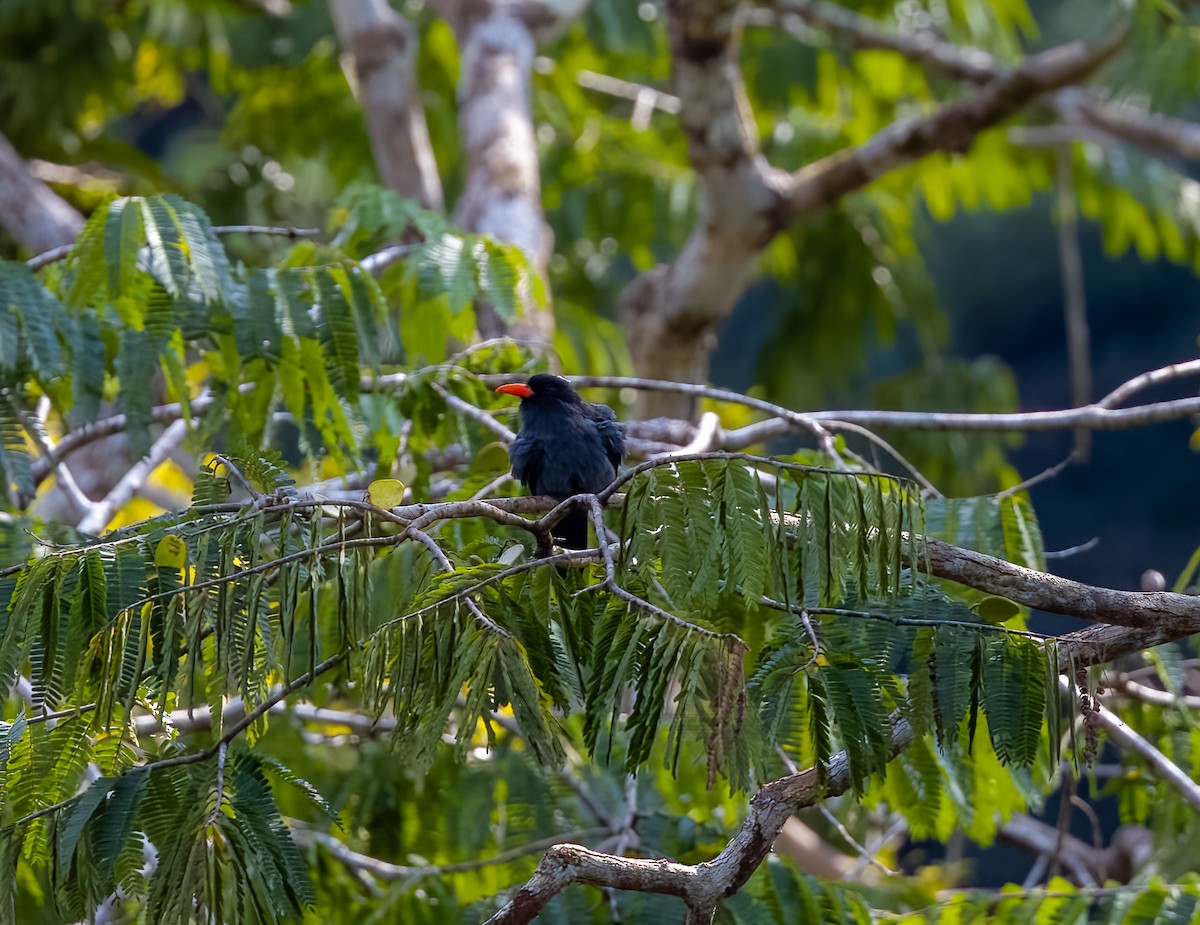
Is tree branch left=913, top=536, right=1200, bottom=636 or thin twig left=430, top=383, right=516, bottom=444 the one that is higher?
thin twig left=430, top=383, right=516, bottom=444

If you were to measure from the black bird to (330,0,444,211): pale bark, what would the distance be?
3.09m

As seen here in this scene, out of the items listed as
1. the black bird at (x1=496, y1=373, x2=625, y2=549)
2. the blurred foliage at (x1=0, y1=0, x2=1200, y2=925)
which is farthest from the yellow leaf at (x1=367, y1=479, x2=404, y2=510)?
the black bird at (x1=496, y1=373, x2=625, y2=549)

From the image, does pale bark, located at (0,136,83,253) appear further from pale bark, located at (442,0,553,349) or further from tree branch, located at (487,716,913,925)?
tree branch, located at (487,716,913,925)

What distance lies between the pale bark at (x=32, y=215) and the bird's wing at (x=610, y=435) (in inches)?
148

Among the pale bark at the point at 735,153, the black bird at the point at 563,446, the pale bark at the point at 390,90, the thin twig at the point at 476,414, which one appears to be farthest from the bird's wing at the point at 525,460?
the pale bark at the point at 390,90

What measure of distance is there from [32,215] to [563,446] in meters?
4.16

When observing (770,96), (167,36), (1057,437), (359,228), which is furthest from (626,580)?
(1057,437)

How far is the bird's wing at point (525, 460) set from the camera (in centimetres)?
353

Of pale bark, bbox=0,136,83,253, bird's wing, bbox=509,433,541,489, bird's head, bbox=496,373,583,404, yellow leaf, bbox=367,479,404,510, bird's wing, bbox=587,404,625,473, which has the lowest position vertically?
yellow leaf, bbox=367,479,404,510

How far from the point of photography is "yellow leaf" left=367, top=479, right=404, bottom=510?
7.61ft

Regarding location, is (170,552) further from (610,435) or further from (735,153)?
(735,153)

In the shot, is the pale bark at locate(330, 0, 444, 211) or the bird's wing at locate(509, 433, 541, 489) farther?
the pale bark at locate(330, 0, 444, 211)

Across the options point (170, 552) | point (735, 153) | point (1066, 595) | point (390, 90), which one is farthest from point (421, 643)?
point (390, 90)

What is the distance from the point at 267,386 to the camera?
3426mm
